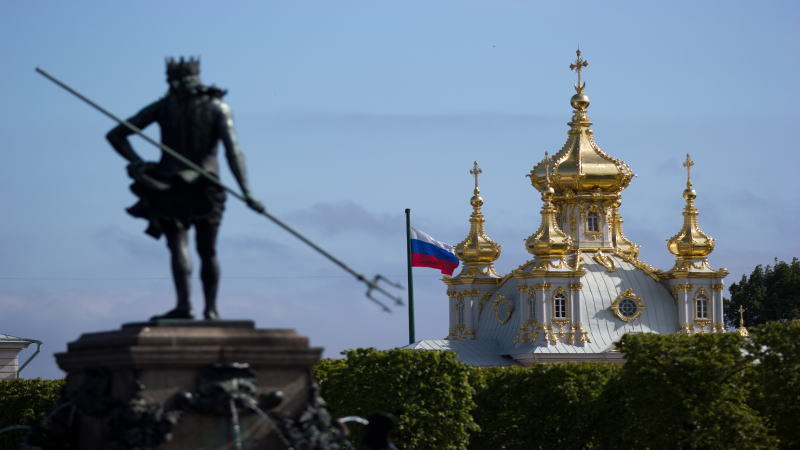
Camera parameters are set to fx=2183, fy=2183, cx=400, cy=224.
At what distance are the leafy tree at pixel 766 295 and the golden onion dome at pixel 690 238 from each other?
747 inches

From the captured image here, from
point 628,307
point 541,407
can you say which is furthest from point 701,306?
point 541,407

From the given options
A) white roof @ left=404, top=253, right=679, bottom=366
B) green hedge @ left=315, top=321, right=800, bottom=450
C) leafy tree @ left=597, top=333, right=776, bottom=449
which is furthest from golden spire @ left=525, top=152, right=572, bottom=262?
leafy tree @ left=597, top=333, right=776, bottom=449

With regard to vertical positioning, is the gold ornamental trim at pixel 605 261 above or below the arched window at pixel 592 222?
below

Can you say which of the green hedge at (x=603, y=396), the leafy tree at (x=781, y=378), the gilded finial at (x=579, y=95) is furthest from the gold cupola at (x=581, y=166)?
the leafy tree at (x=781, y=378)

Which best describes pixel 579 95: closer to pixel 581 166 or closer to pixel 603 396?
pixel 581 166

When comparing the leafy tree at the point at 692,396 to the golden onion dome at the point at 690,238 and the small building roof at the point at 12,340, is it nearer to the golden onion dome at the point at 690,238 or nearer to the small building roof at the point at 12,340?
the small building roof at the point at 12,340

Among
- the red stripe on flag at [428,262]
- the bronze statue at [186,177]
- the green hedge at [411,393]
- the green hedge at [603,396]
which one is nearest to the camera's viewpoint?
the bronze statue at [186,177]

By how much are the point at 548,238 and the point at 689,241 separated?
10620 millimetres

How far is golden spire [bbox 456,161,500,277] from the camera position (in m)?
146

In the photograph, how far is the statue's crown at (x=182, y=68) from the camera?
85.6 feet

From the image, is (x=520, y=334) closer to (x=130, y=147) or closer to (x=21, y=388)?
(x=21, y=388)

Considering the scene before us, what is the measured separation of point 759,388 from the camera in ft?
215

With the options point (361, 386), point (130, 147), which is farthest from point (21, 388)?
point (130, 147)

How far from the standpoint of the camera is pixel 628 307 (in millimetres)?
140500
